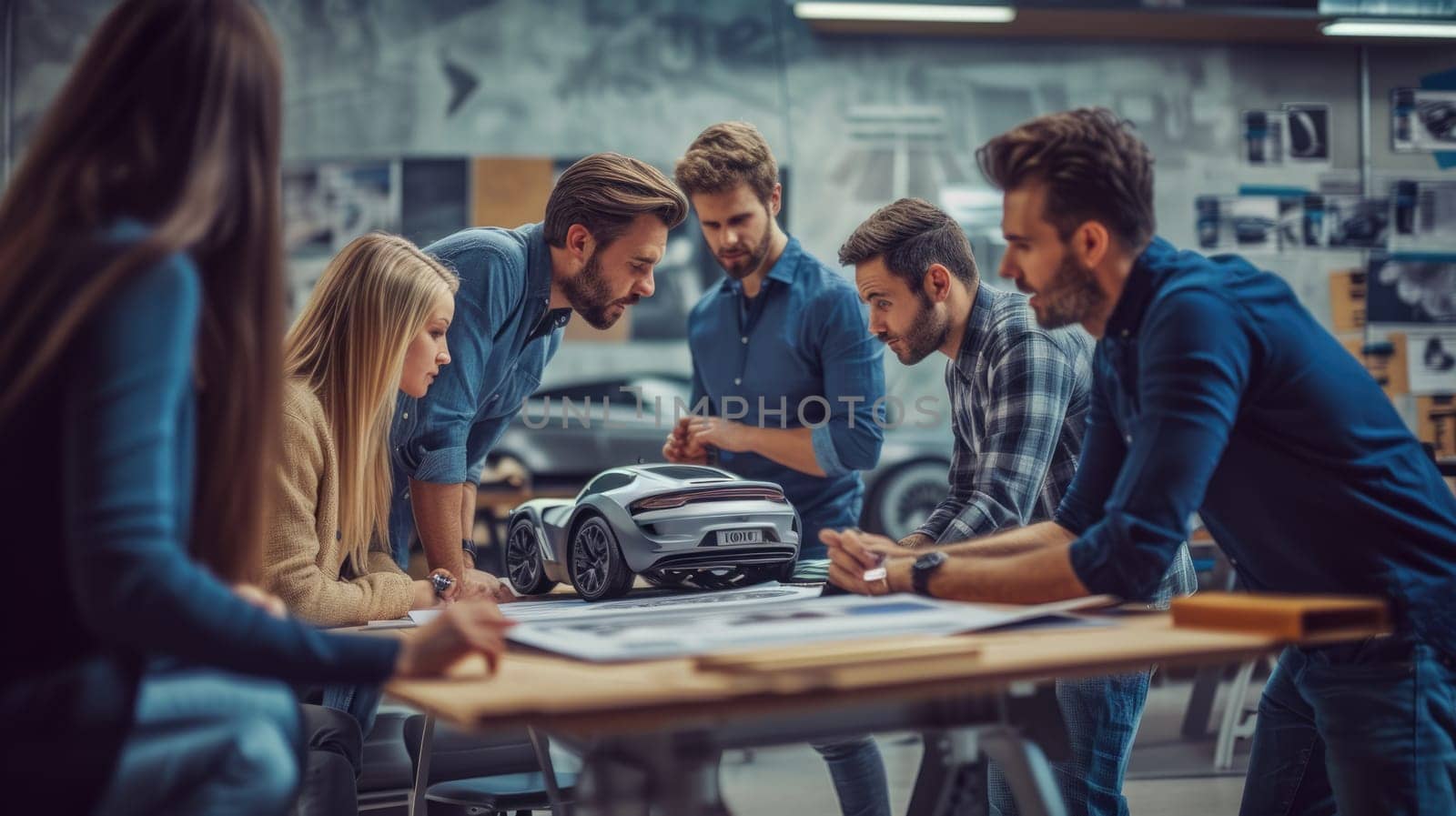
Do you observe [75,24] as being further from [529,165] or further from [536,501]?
[536,501]

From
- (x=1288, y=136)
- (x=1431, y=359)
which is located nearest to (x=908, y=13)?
(x=1288, y=136)

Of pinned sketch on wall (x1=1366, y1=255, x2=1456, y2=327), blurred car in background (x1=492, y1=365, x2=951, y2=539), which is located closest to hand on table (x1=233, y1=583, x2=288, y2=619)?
blurred car in background (x1=492, y1=365, x2=951, y2=539)

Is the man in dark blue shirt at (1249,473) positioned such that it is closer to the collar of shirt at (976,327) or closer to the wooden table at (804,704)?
the wooden table at (804,704)

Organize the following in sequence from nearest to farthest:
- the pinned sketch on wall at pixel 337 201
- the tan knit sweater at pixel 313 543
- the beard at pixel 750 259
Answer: the tan knit sweater at pixel 313 543 < the beard at pixel 750 259 < the pinned sketch on wall at pixel 337 201

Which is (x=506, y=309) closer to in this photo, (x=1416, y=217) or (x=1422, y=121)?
(x=1416, y=217)

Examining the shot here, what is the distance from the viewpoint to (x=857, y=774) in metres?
2.33

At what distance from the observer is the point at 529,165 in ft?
18.8

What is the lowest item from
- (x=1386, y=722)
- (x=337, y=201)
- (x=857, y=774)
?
(x=857, y=774)

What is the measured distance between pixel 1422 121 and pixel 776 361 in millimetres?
4700

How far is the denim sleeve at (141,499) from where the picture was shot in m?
0.92

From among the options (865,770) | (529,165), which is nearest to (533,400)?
(529,165)

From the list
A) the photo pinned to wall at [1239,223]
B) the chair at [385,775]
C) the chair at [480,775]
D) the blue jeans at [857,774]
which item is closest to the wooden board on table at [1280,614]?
the chair at [480,775]

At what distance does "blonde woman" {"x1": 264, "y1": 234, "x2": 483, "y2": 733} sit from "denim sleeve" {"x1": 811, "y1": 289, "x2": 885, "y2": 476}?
754 mm

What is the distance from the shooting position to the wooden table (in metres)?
0.99
